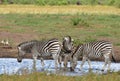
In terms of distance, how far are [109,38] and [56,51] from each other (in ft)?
25.4

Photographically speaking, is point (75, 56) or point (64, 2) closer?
point (75, 56)

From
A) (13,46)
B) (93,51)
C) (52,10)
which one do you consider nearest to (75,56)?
(93,51)

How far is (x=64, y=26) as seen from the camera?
27.6m

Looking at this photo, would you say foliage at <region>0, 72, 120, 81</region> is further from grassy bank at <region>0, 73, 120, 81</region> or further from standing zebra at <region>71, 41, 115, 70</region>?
standing zebra at <region>71, 41, 115, 70</region>

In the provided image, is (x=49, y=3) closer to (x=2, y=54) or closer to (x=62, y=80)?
(x=2, y=54)

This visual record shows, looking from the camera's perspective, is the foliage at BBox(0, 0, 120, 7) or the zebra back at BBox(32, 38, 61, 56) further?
the foliage at BBox(0, 0, 120, 7)

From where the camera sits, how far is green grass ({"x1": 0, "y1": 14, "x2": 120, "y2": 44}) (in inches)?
979

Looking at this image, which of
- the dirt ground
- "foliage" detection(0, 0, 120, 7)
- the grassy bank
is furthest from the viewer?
"foliage" detection(0, 0, 120, 7)

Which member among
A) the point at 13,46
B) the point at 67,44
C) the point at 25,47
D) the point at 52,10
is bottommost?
the point at 52,10

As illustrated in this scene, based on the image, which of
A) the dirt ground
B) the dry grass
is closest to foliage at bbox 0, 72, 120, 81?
the dirt ground

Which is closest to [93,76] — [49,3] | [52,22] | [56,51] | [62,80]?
[62,80]

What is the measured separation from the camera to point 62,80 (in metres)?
11.1

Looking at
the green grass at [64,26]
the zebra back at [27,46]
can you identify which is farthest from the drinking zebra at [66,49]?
the green grass at [64,26]

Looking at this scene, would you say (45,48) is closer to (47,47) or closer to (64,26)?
(47,47)
